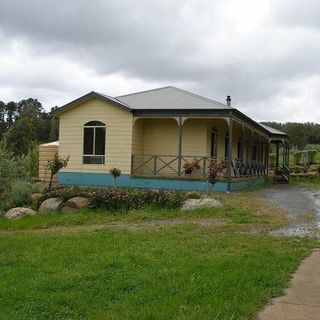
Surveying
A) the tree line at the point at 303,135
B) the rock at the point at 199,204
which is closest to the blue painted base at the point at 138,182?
the rock at the point at 199,204

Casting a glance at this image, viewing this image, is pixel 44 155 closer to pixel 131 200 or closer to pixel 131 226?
pixel 131 200

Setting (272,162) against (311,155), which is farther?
(272,162)

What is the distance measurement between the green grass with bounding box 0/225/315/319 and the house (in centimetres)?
1103

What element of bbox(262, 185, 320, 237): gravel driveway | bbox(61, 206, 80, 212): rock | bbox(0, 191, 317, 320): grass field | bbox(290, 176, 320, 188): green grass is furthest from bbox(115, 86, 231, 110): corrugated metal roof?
bbox(290, 176, 320, 188): green grass

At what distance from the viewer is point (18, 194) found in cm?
1527

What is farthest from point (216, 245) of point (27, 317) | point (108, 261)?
point (27, 317)

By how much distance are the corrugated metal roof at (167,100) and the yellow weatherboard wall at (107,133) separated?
2.98 ft

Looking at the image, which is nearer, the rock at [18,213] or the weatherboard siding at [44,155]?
the rock at [18,213]

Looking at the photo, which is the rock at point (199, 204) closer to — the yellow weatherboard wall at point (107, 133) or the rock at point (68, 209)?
the rock at point (68, 209)

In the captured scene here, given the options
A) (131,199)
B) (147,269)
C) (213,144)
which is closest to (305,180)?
(213,144)

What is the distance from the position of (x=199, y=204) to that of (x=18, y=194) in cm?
553

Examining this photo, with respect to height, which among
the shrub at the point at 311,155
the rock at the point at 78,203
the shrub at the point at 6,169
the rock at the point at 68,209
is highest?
the shrub at the point at 311,155

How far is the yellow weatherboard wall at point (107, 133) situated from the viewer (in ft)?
69.7

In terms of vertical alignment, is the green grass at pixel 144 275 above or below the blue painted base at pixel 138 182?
below
